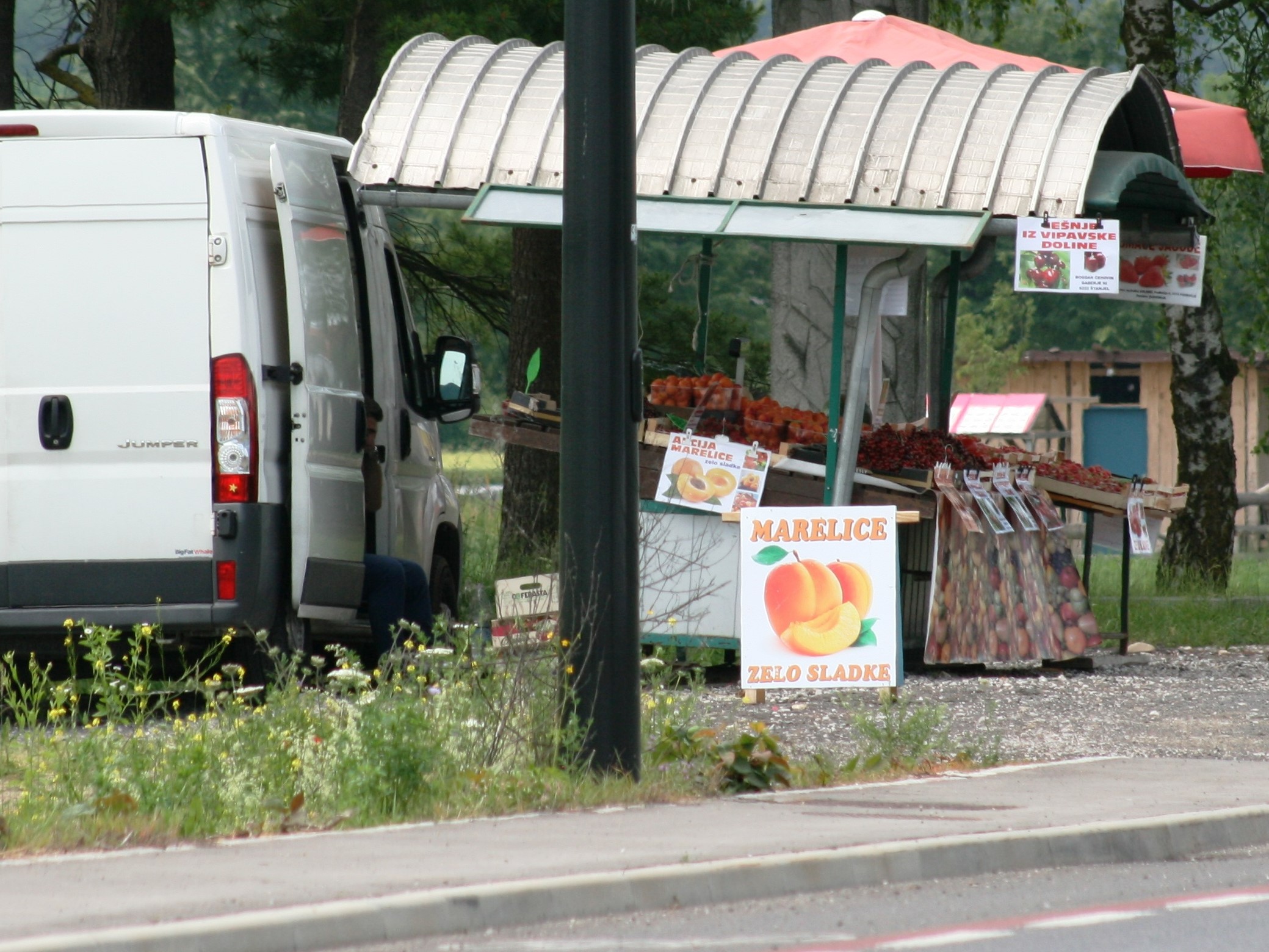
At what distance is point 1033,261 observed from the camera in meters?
10.3

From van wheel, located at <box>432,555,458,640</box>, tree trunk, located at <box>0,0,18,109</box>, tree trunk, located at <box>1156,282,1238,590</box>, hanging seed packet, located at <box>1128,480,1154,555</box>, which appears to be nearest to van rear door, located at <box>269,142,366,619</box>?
van wheel, located at <box>432,555,458,640</box>

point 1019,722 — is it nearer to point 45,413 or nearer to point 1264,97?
point 45,413

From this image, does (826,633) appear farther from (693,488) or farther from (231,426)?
(231,426)

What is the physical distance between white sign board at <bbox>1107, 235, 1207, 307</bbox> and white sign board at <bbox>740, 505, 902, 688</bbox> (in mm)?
3275

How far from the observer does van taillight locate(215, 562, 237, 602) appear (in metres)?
8.75

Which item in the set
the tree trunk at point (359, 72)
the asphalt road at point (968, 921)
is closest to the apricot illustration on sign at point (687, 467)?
the asphalt road at point (968, 921)

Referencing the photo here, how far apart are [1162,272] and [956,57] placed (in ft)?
6.69

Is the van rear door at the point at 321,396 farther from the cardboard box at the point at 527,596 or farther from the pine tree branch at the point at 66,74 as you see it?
the pine tree branch at the point at 66,74

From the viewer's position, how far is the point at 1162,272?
1214cm

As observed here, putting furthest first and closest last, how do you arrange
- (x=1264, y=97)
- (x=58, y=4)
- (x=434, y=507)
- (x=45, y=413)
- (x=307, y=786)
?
(x=58, y=4)
(x=1264, y=97)
(x=434, y=507)
(x=45, y=413)
(x=307, y=786)

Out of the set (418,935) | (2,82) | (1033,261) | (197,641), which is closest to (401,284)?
(197,641)

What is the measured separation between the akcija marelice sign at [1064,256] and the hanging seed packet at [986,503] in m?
1.27

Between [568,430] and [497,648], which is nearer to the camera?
[568,430]

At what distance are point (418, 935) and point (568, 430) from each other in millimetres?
2398
